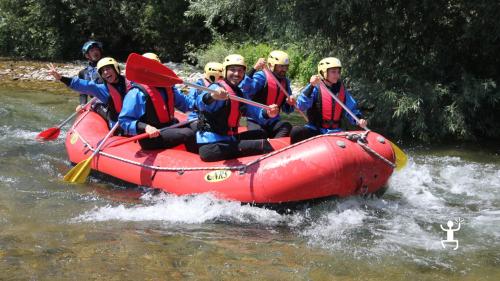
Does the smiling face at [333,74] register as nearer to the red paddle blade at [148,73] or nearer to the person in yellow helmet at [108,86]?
the red paddle blade at [148,73]

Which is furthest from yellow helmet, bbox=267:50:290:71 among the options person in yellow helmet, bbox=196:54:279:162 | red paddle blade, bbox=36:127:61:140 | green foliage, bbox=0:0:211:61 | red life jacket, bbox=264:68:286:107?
green foliage, bbox=0:0:211:61

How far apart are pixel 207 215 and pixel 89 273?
1461 millimetres

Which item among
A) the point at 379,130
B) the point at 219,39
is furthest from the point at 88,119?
the point at 219,39

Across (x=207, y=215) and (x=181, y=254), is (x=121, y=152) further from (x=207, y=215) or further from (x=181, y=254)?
(x=181, y=254)

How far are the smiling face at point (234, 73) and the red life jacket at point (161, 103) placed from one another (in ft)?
3.16

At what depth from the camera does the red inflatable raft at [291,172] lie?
196 inches

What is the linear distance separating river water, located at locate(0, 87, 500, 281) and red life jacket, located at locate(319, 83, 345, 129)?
969 millimetres

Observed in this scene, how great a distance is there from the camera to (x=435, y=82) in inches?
331

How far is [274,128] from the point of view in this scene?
6680mm

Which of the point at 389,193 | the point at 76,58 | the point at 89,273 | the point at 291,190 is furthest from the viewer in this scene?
the point at 76,58

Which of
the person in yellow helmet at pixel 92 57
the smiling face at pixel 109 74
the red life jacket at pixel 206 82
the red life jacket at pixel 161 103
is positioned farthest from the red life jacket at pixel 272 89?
the person in yellow helmet at pixel 92 57

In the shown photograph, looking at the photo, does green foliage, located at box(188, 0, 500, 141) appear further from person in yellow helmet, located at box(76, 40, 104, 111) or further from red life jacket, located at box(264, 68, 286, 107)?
person in yellow helmet, located at box(76, 40, 104, 111)

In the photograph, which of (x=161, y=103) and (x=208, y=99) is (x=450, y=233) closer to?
(x=208, y=99)

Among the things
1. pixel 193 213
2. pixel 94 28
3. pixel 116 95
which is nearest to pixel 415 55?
pixel 116 95
